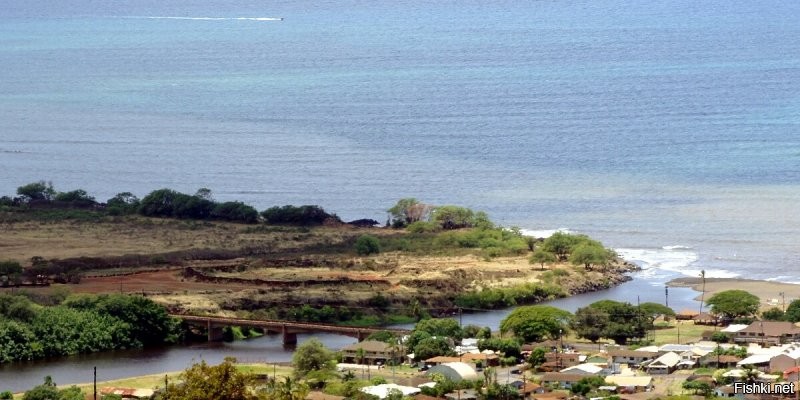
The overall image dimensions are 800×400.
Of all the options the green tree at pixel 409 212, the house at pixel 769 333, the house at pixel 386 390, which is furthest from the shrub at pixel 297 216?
the house at pixel 386 390

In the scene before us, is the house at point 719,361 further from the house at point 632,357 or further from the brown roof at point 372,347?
the brown roof at point 372,347

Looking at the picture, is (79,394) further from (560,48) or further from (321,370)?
(560,48)

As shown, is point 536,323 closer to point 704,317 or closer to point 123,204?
point 704,317

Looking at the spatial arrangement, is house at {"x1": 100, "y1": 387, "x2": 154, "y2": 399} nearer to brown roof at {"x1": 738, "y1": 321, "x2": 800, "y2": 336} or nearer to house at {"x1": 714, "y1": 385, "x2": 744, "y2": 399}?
house at {"x1": 714, "y1": 385, "x2": 744, "y2": 399}

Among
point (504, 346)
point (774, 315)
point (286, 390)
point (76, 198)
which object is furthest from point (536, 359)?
point (76, 198)

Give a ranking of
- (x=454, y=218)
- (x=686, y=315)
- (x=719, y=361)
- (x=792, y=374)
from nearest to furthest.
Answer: (x=792, y=374) → (x=719, y=361) → (x=686, y=315) → (x=454, y=218)

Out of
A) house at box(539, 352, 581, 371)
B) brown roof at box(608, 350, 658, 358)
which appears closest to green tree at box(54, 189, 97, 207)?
house at box(539, 352, 581, 371)

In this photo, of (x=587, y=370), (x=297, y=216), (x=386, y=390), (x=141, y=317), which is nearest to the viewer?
(x=386, y=390)
